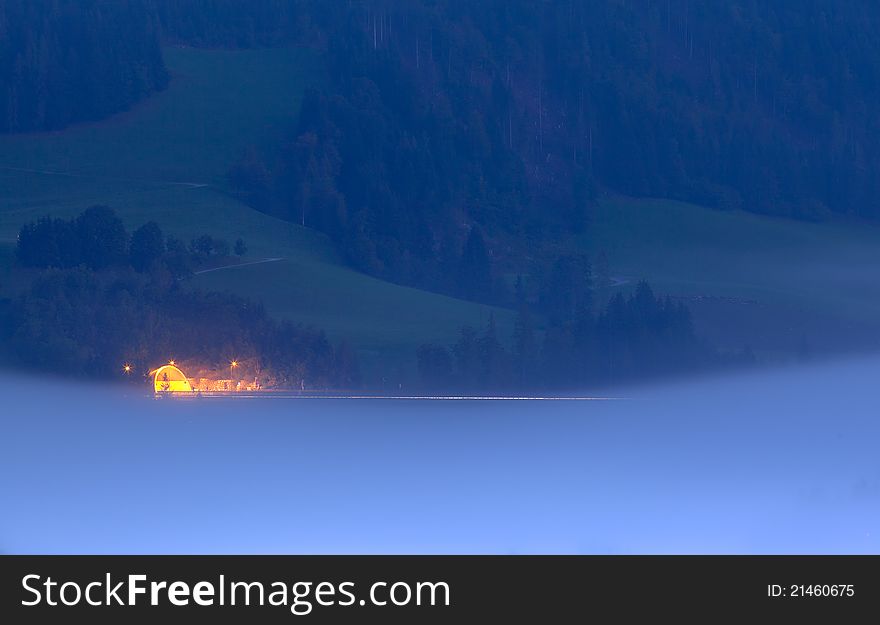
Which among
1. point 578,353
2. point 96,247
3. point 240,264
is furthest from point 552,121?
point 578,353

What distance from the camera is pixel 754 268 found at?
122 meters

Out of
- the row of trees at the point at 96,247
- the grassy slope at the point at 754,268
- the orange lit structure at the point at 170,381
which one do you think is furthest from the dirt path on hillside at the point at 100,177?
the orange lit structure at the point at 170,381

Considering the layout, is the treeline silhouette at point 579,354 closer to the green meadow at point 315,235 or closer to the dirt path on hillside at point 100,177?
the green meadow at point 315,235

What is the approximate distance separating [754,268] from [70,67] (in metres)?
58.3

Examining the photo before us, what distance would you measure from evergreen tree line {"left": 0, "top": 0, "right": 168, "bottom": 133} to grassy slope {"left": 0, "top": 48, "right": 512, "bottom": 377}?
1707 mm

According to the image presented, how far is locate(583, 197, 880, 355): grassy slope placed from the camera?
316 ft

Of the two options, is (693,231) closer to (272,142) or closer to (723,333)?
(272,142)

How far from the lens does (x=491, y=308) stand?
100188 mm

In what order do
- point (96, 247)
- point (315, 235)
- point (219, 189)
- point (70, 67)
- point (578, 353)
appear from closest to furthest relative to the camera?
point (578, 353) < point (96, 247) < point (315, 235) < point (219, 189) < point (70, 67)

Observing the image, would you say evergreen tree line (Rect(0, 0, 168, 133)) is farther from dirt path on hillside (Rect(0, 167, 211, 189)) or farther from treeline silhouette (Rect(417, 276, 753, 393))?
treeline silhouette (Rect(417, 276, 753, 393))

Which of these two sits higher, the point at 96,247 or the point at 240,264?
the point at 240,264

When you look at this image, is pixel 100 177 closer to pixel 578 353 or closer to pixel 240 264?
pixel 240 264

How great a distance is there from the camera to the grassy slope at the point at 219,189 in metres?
90.7

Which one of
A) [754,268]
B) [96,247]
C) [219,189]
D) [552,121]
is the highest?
[552,121]
